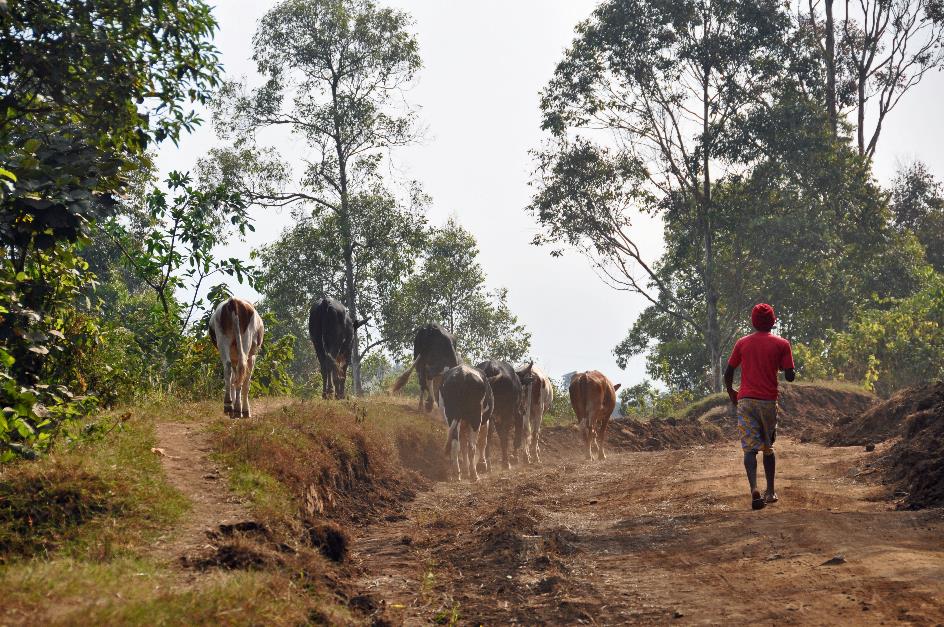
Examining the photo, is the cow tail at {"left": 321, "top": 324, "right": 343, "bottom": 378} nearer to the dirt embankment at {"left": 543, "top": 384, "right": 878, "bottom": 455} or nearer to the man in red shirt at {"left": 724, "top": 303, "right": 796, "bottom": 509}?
the dirt embankment at {"left": 543, "top": 384, "right": 878, "bottom": 455}

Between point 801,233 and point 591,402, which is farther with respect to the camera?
point 801,233

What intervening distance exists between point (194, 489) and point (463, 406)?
27.0ft

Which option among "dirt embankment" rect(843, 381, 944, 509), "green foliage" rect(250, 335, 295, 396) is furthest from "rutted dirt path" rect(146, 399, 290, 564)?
"dirt embankment" rect(843, 381, 944, 509)

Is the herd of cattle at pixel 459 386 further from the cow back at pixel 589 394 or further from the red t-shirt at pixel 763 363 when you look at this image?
the red t-shirt at pixel 763 363

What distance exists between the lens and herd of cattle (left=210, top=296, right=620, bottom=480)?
46.2ft

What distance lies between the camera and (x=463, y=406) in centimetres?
1702

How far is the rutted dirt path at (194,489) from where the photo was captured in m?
7.61

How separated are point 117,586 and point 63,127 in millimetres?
6439

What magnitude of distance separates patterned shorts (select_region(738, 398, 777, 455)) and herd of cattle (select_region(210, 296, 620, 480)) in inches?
278

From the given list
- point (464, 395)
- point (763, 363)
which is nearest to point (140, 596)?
point (763, 363)

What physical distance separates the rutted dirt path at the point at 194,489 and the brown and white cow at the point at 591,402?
32.3 feet

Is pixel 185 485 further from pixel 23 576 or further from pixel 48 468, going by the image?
pixel 23 576

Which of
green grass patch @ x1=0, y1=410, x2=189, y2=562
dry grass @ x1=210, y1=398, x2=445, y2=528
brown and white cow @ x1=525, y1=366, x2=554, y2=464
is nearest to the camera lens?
green grass patch @ x1=0, y1=410, x2=189, y2=562

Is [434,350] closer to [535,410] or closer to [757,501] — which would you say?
[535,410]
